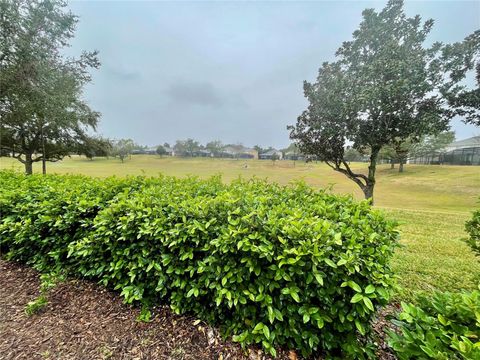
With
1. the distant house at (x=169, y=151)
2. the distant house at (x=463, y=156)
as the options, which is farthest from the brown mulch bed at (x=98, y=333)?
the distant house at (x=169, y=151)

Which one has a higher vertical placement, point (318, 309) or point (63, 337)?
point (318, 309)

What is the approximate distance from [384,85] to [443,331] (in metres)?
7.69

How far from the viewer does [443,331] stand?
1108mm

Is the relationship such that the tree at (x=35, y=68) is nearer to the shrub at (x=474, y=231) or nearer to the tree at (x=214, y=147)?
the shrub at (x=474, y=231)

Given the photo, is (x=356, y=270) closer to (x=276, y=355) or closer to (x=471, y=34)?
(x=276, y=355)

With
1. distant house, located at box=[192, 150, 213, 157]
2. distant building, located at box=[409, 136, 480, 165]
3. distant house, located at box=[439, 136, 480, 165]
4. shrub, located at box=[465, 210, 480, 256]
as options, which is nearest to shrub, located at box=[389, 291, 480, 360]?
shrub, located at box=[465, 210, 480, 256]

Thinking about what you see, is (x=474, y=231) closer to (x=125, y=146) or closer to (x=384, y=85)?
(x=384, y=85)

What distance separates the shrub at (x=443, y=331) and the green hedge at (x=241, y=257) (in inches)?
8.5

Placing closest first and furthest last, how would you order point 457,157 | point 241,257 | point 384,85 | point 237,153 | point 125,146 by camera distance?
point 241,257, point 384,85, point 457,157, point 125,146, point 237,153

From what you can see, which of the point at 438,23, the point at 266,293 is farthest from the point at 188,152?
the point at 266,293

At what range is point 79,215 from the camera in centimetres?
254

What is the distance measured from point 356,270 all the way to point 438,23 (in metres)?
9.59

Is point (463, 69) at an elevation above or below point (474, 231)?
above

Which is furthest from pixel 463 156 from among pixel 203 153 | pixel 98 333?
pixel 203 153
